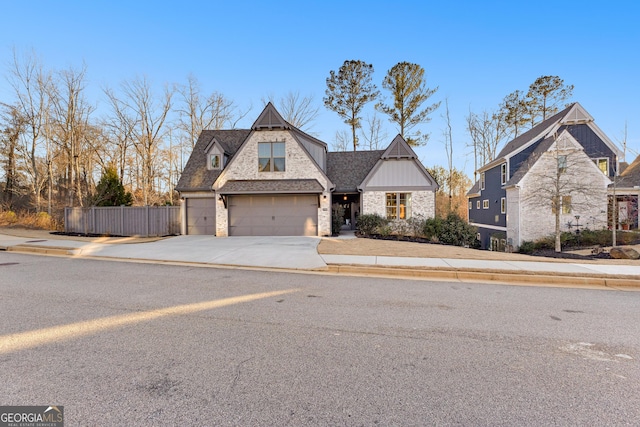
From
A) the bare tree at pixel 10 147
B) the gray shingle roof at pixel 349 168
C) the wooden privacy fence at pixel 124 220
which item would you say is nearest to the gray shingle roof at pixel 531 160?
the gray shingle roof at pixel 349 168

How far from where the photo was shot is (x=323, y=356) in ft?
11.6

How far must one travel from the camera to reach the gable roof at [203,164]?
1817 cm

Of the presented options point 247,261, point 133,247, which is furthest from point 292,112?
point 247,261

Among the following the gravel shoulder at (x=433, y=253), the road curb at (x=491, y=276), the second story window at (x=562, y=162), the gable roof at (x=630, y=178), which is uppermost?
the second story window at (x=562, y=162)

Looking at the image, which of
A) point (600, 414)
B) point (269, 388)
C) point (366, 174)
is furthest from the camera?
point (366, 174)

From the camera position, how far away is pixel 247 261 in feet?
32.7

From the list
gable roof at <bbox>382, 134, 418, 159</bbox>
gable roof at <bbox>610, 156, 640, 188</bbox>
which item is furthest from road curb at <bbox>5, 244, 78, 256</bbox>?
gable roof at <bbox>610, 156, 640, 188</bbox>

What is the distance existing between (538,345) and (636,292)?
491 centimetres

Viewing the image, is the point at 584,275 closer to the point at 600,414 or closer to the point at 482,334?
the point at 482,334

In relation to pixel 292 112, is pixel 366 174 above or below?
below

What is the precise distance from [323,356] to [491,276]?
19.9 ft

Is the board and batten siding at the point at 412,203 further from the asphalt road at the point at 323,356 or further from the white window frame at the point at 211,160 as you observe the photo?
the asphalt road at the point at 323,356

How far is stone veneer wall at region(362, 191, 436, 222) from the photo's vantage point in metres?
18.4

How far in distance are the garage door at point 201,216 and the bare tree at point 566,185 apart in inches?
777
